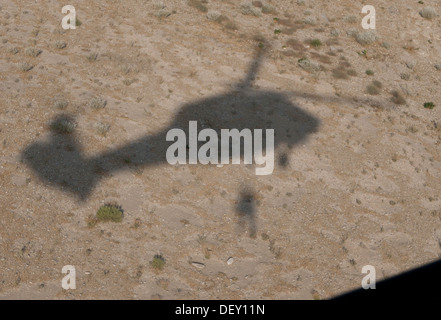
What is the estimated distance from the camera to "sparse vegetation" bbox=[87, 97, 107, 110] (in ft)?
68.1

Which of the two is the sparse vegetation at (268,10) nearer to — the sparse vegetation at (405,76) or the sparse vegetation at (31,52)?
the sparse vegetation at (405,76)

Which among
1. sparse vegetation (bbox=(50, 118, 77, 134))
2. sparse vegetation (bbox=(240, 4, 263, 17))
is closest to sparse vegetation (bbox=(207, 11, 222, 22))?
sparse vegetation (bbox=(240, 4, 263, 17))

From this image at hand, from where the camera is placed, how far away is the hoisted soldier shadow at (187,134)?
17.3 meters

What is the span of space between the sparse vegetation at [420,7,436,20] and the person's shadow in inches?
623

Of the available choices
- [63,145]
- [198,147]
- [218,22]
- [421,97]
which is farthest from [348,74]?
[63,145]

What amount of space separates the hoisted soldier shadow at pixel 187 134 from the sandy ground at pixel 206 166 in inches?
3.0

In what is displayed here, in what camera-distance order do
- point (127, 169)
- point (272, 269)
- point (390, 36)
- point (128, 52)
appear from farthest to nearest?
point (390, 36), point (128, 52), point (127, 169), point (272, 269)

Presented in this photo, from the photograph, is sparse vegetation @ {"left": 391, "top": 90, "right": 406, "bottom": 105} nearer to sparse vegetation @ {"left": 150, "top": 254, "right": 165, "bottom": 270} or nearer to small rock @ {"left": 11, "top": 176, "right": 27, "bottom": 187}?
sparse vegetation @ {"left": 150, "top": 254, "right": 165, "bottom": 270}

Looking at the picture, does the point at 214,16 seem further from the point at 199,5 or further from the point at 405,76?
the point at 405,76

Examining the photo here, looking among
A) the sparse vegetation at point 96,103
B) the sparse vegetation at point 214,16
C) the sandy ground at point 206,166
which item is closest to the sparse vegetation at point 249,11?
the sandy ground at point 206,166

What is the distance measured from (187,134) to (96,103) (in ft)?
15.6

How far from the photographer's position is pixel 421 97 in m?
26.5
